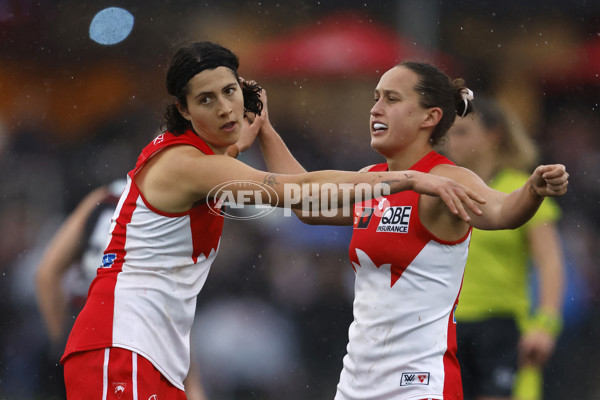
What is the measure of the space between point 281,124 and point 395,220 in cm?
475

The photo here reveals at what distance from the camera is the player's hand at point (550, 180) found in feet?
9.34

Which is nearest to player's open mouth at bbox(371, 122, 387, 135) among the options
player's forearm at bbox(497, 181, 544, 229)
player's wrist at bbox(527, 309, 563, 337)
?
player's forearm at bbox(497, 181, 544, 229)

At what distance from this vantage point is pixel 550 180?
2865 millimetres

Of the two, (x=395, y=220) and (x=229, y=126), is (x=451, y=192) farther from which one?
(x=229, y=126)

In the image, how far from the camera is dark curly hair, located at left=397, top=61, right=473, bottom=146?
12.0 feet

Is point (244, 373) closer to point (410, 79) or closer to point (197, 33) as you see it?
point (197, 33)

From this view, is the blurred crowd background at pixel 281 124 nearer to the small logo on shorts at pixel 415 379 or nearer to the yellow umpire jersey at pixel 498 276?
the yellow umpire jersey at pixel 498 276

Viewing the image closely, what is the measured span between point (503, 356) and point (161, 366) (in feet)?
7.71

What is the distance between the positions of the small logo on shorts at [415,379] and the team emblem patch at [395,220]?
56 cm

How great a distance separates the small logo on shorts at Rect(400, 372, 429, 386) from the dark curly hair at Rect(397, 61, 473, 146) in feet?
3.43

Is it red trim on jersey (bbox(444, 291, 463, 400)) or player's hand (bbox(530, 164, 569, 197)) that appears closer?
player's hand (bbox(530, 164, 569, 197))

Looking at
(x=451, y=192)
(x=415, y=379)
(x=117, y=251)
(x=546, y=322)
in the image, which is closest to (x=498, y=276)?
(x=546, y=322)

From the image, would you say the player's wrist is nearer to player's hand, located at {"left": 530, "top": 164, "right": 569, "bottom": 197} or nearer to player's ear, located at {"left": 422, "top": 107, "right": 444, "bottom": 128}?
player's ear, located at {"left": 422, "top": 107, "right": 444, "bottom": 128}

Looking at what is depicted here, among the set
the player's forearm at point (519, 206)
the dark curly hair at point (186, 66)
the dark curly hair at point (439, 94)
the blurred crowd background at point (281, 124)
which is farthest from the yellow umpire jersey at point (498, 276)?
the blurred crowd background at point (281, 124)
